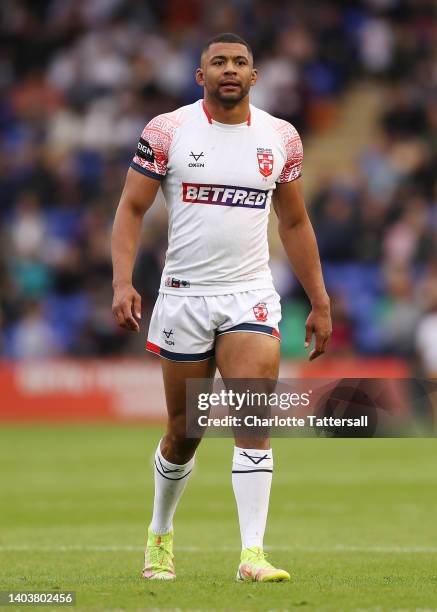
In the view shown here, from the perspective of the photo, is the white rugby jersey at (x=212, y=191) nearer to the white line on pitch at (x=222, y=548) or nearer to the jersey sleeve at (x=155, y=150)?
the jersey sleeve at (x=155, y=150)

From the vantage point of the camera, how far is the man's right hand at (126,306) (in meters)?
7.04

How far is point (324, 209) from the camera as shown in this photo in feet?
67.5

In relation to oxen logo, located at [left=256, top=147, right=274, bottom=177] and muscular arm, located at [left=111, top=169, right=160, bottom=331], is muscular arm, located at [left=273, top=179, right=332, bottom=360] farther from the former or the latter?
muscular arm, located at [left=111, top=169, right=160, bottom=331]

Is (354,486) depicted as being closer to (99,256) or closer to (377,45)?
(99,256)

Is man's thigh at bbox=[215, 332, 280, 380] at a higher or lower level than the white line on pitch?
higher

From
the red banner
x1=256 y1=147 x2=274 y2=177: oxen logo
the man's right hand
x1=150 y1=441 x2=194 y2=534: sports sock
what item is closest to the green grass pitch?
x1=150 y1=441 x2=194 y2=534: sports sock

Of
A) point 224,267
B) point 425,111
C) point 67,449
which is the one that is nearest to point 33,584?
point 224,267

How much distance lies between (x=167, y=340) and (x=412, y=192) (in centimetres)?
1414

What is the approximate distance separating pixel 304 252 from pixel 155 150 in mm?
964

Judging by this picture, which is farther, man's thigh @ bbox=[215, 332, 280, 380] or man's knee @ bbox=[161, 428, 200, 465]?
man's knee @ bbox=[161, 428, 200, 465]

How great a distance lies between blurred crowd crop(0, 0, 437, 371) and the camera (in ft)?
66.8

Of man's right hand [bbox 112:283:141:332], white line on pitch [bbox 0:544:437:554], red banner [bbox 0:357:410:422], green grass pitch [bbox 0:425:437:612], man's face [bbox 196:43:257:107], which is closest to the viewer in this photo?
green grass pitch [bbox 0:425:437:612]

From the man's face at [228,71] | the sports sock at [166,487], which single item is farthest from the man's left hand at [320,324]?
the man's face at [228,71]

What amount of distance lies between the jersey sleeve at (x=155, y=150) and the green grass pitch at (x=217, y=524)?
2.05 meters
